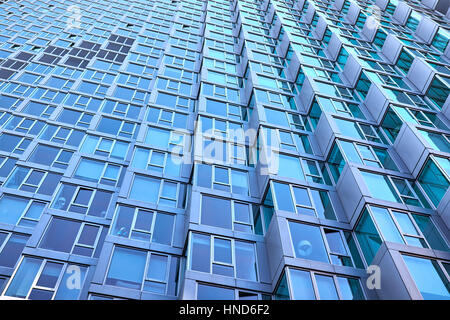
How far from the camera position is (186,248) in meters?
15.4

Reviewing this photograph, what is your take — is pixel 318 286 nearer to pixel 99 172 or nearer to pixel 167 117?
pixel 99 172

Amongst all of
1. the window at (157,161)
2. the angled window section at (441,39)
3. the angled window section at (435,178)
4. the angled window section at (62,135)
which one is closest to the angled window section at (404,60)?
the angled window section at (441,39)

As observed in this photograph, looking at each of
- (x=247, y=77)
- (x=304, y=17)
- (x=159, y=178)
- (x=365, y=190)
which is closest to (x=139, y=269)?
(x=159, y=178)

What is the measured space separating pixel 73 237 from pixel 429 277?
14335mm

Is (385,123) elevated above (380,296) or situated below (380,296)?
above

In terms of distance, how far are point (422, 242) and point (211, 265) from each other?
829cm

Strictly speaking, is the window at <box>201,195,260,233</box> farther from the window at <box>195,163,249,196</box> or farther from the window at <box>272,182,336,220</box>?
the window at <box>272,182,336,220</box>

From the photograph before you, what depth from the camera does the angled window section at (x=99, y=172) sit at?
19719mm

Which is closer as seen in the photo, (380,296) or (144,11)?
(380,296)

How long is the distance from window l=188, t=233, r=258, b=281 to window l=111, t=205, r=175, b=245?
1774 millimetres

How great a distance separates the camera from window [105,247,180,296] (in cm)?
1396

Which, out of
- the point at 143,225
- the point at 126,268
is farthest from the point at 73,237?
the point at 126,268

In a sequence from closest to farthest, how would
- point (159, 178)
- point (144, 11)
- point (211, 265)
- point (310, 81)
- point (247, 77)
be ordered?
point (211, 265) → point (159, 178) → point (310, 81) → point (247, 77) → point (144, 11)

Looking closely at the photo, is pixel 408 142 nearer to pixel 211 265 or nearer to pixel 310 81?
pixel 310 81
